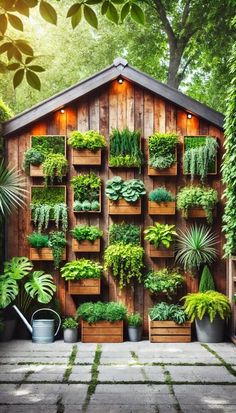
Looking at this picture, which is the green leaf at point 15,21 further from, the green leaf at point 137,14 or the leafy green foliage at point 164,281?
the leafy green foliage at point 164,281

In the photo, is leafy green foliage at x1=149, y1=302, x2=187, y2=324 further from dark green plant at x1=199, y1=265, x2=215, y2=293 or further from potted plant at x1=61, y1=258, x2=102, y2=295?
potted plant at x1=61, y1=258, x2=102, y2=295

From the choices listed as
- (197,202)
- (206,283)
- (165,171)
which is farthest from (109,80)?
(206,283)

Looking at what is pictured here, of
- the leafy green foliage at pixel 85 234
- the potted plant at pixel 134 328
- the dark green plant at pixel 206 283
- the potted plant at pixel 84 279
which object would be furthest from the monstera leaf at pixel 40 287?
the dark green plant at pixel 206 283

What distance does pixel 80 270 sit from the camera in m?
6.85

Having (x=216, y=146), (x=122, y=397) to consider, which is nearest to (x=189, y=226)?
(x=216, y=146)

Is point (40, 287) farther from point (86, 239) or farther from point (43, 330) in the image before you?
point (86, 239)

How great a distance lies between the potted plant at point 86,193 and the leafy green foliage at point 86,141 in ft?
1.43

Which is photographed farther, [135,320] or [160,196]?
[160,196]

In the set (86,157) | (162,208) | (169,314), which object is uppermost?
(86,157)

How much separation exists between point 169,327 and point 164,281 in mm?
633

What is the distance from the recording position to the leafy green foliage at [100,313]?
6.61 m

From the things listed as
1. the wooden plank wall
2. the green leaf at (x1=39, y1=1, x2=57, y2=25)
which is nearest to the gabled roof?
the wooden plank wall

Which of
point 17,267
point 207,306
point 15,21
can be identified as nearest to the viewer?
point 15,21

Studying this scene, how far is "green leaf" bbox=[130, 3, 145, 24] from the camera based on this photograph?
1.86 metres
